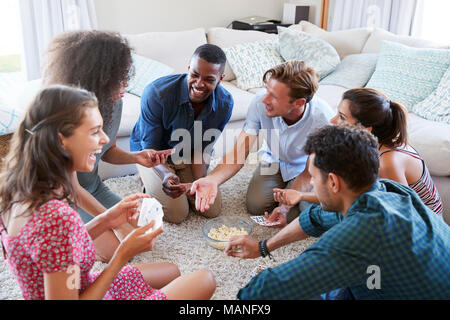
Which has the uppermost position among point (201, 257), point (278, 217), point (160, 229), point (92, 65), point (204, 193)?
point (92, 65)

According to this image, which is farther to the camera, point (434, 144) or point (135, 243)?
point (434, 144)

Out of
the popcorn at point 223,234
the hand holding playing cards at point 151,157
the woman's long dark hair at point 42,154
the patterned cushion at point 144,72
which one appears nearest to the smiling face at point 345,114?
the popcorn at point 223,234

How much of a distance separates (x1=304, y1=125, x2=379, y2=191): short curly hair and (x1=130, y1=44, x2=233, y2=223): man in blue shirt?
1.00 meters

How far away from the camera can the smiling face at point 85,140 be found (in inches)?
47.0

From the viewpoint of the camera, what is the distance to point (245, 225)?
231 cm

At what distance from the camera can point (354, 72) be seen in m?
3.47

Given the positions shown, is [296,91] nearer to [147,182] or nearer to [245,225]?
[245,225]

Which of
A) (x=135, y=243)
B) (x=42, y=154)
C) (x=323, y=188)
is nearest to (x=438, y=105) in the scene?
(x=323, y=188)

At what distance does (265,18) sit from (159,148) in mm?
2784

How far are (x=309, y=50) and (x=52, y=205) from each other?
296cm

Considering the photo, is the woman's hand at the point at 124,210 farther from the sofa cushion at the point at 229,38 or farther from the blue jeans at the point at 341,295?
the sofa cushion at the point at 229,38


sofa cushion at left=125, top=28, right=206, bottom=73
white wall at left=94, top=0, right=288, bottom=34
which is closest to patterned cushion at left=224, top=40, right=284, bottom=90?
sofa cushion at left=125, top=28, right=206, bottom=73

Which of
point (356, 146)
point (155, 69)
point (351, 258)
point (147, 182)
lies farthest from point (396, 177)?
point (155, 69)

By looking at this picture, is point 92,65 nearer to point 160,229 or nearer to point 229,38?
point 160,229
